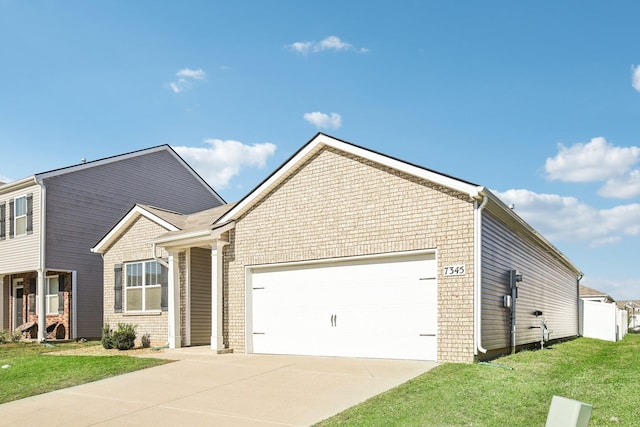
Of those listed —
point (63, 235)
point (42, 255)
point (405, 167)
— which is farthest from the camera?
point (63, 235)

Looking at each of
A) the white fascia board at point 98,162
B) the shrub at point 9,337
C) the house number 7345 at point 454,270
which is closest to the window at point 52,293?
the shrub at point 9,337

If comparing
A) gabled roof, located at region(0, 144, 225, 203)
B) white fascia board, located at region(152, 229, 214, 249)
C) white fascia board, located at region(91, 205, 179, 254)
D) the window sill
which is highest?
gabled roof, located at region(0, 144, 225, 203)

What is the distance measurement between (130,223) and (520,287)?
12132 millimetres

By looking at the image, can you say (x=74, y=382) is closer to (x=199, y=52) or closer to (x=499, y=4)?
(x=199, y=52)

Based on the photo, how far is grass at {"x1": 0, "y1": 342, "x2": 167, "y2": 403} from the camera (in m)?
11.2

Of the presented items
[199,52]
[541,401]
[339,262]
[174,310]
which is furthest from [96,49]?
[541,401]

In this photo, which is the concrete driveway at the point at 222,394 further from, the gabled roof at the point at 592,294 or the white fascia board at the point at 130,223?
the gabled roof at the point at 592,294

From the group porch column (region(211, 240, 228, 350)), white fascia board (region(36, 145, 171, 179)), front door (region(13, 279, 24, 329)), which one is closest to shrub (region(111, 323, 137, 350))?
porch column (region(211, 240, 228, 350))

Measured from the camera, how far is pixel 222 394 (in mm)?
9789

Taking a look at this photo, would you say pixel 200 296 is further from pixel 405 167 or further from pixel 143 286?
pixel 405 167

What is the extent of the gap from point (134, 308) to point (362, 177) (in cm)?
948

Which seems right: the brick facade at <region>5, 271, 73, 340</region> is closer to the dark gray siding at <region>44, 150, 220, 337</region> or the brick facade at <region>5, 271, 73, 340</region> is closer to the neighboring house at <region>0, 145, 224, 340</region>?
Answer: the neighboring house at <region>0, 145, 224, 340</region>

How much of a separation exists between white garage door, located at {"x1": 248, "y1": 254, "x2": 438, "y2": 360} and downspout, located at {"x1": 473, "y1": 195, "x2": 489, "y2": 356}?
33.9 inches

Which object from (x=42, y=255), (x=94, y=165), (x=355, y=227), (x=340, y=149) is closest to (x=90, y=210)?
(x=94, y=165)
